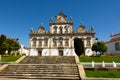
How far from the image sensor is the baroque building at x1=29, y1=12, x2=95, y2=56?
146ft

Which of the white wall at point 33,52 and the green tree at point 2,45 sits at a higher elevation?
the green tree at point 2,45

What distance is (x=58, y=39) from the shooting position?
1777 inches

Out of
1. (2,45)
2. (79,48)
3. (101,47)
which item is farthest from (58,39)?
(2,45)

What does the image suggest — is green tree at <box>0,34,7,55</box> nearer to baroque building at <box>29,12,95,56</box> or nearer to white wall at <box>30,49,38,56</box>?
baroque building at <box>29,12,95,56</box>

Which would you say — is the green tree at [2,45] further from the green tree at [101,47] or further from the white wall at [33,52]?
the green tree at [101,47]

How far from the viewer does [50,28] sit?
46.1 meters

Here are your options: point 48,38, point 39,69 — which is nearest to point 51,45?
point 48,38

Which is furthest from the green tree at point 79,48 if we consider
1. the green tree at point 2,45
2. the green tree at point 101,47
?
the green tree at point 2,45

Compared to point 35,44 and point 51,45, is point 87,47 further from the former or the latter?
point 35,44

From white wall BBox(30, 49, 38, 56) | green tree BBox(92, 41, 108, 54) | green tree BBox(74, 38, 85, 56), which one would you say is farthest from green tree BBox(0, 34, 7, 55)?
green tree BBox(92, 41, 108, 54)

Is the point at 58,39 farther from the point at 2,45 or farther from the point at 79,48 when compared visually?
the point at 2,45

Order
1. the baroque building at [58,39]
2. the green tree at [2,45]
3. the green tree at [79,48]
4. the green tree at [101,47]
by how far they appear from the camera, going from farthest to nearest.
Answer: the baroque building at [58,39] → the green tree at [2,45] → the green tree at [101,47] → the green tree at [79,48]

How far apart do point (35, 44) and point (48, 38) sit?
14.2 feet

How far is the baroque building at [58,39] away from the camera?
44438 millimetres
